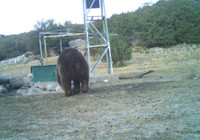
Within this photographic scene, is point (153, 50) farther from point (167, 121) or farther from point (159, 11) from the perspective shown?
point (167, 121)

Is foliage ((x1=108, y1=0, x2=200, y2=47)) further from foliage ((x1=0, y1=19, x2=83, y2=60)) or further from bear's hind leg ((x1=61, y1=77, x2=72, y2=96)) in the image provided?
bear's hind leg ((x1=61, y1=77, x2=72, y2=96))

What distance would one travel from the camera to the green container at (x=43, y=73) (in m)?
11.4

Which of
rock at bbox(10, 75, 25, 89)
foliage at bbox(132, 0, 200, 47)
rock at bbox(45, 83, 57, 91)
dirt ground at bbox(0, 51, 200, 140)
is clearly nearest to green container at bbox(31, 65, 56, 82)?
rock at bbox(45, 83, 57, 91)

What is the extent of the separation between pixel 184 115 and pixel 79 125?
1908 mm

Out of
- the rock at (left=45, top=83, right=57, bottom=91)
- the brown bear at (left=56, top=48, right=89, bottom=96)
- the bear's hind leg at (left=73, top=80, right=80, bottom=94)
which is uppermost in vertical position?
the brown bear at (left=56, top=48, right=89, bottom=96)

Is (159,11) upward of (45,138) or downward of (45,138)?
upward

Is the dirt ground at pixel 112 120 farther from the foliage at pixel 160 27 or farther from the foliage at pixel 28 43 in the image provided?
the foliage at pixel 28 43

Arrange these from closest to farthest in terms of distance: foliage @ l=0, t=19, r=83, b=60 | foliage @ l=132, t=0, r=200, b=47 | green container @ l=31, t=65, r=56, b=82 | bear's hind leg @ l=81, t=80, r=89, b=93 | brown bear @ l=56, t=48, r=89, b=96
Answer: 1. brown bear @ l=56, t=48, r=89, b=96
2. bear's hind leg @ l=81, t=80, r=89, b=93
3. green container @ l=31, t=65, r=56, b=82
4. foliage @ l=132, t=0, r=200, b=47
5. foliage @ l=0, t=19, r=83, b=60

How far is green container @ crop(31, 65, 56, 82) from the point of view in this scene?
11.4 m

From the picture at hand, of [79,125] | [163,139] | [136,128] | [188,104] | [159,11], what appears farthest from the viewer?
[159,11]

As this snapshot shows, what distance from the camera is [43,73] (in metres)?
11.4

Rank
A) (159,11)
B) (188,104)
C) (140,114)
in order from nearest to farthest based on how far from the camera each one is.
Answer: (140,114)
(188,104)
(159,11)

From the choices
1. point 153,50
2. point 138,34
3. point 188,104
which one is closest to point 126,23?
point 138,34

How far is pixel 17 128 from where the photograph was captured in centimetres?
387
